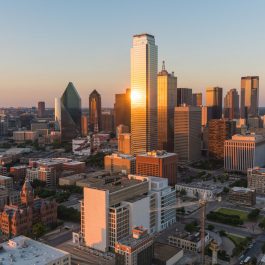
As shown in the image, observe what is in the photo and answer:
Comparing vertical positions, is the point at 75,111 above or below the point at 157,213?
above

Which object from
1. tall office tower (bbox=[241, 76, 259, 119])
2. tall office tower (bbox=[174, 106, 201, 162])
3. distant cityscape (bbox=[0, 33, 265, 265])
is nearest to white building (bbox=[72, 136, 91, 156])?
distant cityscape (bbox=[0, 33, 265, 265])

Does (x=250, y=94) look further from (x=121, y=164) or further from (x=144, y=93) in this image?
(x=121, y=164)

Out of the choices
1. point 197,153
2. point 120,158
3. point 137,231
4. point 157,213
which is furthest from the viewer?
point 197,153

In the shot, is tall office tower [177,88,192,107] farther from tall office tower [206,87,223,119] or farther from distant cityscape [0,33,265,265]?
tall office tower [206,87,223,119]

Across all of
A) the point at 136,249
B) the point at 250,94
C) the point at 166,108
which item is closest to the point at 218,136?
the point at 166,108

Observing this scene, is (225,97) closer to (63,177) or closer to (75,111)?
(75,111)

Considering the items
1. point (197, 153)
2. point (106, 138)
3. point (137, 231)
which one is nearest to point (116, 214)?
point (137, 231)

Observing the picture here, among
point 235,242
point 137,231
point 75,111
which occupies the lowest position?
point 235,242
